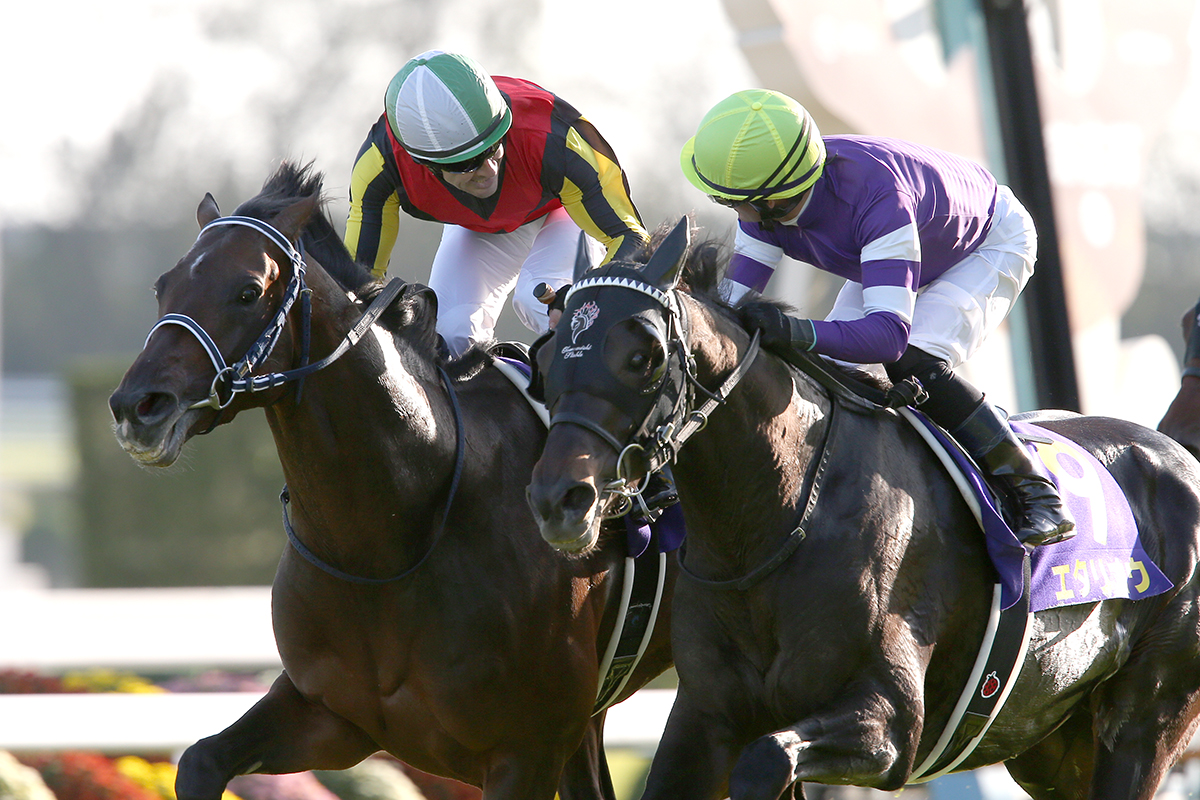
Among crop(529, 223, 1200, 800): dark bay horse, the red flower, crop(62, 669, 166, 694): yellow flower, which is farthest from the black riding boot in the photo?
crop(62, 669, 166, 694): yellow flower

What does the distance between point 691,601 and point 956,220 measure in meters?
1.16

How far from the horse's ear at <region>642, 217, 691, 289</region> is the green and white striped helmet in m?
0.93

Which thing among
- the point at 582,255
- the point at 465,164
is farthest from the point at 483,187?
the point at 582,255

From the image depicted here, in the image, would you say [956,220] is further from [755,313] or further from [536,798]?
[536,798]

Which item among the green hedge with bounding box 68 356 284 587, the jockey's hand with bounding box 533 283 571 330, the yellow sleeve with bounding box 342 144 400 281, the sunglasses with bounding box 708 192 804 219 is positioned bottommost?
the green hedge with bounding box 68 356 284 587

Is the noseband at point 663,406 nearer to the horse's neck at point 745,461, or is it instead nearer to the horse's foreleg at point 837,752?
the horse's neck at point 745,461

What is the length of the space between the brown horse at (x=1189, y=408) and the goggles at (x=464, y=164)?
2270 millimetres

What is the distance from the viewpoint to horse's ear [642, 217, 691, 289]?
8.23ft

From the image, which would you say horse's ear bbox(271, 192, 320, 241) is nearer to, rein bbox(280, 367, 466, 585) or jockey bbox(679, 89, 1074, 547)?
rein bbox(280, 367, 466, 585)

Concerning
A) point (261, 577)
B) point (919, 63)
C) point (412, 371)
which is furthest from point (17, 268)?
point (412, 371)

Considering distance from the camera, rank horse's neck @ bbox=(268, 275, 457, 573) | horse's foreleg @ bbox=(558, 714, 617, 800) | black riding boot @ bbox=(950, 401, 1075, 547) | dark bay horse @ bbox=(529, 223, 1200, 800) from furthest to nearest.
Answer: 1. horse's foreleg @ bbox=(558, 714, 617, 800)
2. black riding boot @ bbox=(950, 401, 1075, 547)
3. horse's neck @ bbox=(268, 275, 457, 573)
4. dark bay horse @ bbox=(529, 223, 1200, 800)

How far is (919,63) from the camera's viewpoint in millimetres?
8023

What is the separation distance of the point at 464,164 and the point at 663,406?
1.20 metres

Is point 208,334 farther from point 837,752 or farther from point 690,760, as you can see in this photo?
point 837,752
